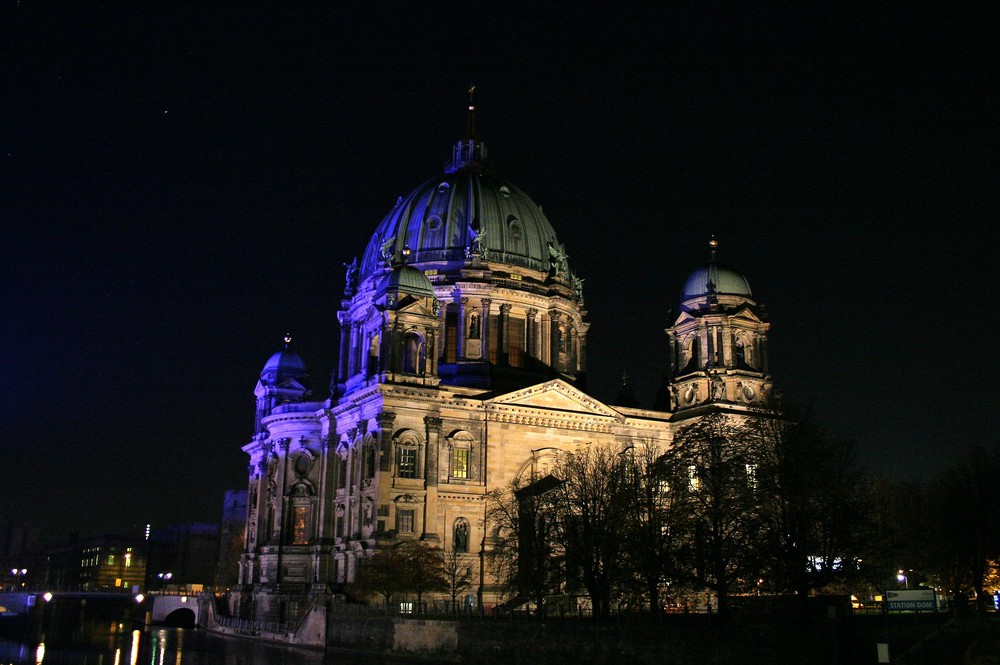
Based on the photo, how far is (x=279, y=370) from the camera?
9388 centimetres

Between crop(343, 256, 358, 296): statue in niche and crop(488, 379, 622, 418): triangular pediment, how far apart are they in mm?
23014

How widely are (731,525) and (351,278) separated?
47.2 meters

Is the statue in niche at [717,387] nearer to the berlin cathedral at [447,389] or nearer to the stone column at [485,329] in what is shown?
the berlin cathedral at [447,389]

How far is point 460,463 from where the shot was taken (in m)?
72.4

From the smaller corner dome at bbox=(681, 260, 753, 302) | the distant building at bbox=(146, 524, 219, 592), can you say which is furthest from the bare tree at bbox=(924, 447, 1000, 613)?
the distant building at bbox=(146, 524, 219, 592)

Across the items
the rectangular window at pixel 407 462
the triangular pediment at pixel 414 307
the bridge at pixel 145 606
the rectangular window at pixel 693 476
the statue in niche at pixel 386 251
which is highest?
the statue in niche at pixel 386 251

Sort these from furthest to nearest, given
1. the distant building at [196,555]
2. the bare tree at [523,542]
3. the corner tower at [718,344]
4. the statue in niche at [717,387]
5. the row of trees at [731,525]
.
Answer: the distant building at [196,555] < the corner tower at [718,344] < the statue in niche at [717,387] < the bare tree at [523,542] < the row of trees at [731,525]

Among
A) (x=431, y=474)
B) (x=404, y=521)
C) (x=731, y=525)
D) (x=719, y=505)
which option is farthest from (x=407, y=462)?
(x=719, y=505)

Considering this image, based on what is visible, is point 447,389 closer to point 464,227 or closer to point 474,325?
point 474,325

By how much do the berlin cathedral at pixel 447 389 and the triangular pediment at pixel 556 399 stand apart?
0.40ft

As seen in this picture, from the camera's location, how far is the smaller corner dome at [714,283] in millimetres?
83188

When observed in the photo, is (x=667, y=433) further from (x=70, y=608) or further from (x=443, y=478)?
(x=70, y=608)

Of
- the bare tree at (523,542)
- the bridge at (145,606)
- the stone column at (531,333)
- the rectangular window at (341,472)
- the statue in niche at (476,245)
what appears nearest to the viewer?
the bare tree at (523,542)

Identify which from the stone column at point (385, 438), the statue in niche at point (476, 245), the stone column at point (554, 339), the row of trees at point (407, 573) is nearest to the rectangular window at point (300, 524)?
the row of trees at point (407, 573)
